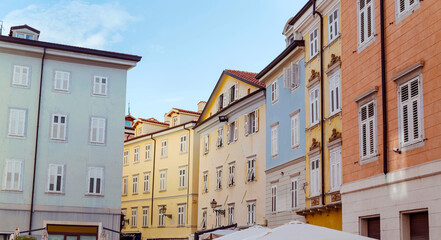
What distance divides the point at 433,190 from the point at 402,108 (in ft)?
9.04

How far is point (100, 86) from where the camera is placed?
1601 inches

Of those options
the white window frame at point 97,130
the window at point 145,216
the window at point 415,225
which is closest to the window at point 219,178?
the white window frame at point 97,130

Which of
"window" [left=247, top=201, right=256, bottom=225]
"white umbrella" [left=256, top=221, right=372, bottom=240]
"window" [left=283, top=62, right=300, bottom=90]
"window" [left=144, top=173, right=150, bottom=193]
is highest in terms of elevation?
"window" [left=283, top=62, right=300, bottom=90]

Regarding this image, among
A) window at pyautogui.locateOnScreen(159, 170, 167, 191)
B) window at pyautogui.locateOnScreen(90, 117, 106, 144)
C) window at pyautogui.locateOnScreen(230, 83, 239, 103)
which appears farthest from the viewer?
window at pyautogui.locateOnScreen(159, 170, 167, 191)

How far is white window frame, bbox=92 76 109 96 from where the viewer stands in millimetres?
40500

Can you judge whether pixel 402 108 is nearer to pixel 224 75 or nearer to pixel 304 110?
pixel 304 110

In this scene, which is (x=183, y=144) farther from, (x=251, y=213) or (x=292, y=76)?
(x=292, y=76)

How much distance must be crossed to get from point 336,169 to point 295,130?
20.7 ft

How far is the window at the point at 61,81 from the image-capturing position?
39562mm

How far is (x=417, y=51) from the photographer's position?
664 inches

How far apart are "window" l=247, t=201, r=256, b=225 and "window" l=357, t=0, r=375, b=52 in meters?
19.7

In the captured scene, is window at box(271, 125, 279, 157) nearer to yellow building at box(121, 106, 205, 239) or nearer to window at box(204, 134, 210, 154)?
window at box(204, 134, 210, 154)

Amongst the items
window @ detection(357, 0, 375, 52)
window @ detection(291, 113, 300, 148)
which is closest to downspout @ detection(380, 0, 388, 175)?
window @ detection(357, 0, 375, 52)

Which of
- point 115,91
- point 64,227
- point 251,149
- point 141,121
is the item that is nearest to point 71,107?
point 115,91
